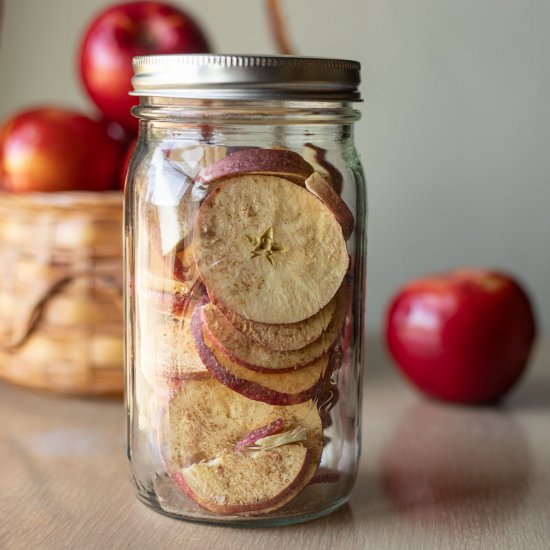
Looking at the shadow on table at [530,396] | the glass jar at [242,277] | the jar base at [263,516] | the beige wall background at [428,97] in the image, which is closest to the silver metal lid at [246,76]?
the glass jar at [242,277]

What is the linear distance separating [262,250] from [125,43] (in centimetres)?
42

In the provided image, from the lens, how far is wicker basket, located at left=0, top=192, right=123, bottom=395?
0.81m

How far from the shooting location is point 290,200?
534 millimetres

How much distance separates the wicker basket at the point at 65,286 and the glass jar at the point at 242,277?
23 centimetres

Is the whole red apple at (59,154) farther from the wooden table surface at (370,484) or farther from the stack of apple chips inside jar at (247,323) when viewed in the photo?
the stack of apple chips inside jar at (247,323)

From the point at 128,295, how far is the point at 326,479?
0.17m

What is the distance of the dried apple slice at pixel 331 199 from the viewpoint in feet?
1.77

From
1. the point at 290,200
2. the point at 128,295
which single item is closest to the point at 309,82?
the point at 290,200

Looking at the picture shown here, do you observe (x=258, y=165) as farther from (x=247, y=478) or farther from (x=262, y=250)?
(x=247, y=478)

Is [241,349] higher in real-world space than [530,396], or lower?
higher

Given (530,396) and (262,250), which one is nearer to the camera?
(262,250)

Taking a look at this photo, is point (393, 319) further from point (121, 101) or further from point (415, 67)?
point (415, 67)

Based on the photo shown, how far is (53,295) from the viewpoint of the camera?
83 centimetres

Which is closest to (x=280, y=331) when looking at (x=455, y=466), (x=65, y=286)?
(x=455, y=466)
